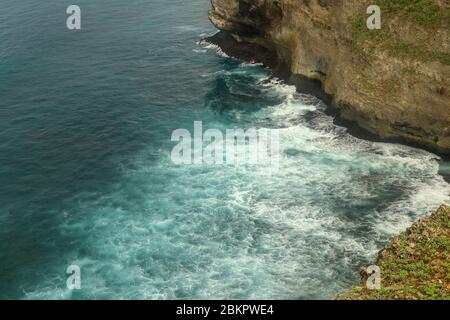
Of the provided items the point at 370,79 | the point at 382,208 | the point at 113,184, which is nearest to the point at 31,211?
the point at 113,184

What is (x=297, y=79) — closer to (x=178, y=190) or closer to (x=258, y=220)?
(x=178, y=190)

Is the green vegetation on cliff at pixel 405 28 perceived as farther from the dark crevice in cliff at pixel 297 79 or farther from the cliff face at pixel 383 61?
the dark crevice in cliff at pixel 297 79

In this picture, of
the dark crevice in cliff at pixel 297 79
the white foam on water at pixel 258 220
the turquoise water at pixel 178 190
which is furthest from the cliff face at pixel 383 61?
the white foam on water at pixel 258 220

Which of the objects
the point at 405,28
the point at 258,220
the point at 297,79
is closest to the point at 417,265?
the point at 258,220

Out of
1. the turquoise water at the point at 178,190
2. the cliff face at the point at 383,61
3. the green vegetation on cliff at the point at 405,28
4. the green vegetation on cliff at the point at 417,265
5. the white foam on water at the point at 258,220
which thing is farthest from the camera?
the cliff face at the point at 383,61

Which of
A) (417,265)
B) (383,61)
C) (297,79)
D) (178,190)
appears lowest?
(178,190)

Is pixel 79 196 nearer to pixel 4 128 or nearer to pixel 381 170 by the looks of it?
pixel 4 128

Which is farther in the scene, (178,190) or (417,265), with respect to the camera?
(178,190)
